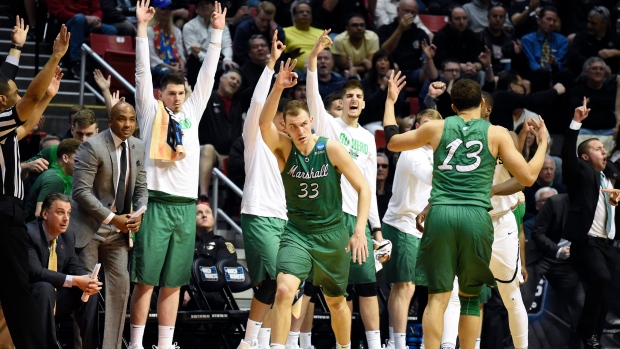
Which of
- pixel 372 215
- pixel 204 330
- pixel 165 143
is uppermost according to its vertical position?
pixel 165 143

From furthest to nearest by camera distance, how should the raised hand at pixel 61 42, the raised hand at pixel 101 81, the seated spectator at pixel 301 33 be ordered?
the seated spectator at pixel 301 33 → the raised hand at pixel 101 81 → the raised hand at pixel 61 42

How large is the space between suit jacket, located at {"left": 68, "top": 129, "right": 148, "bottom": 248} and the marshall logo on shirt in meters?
1.34

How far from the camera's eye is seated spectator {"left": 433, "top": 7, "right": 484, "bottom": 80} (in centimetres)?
1439

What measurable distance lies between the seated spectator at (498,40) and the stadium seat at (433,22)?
1.02 metres

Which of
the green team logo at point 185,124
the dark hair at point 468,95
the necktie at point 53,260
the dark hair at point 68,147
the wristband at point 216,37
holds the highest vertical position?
the wristband at point 216,37

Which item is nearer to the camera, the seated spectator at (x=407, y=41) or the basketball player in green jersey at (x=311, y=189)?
the basketball player in green jersey at (x=311, y=189)

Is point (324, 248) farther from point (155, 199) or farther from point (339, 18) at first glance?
point (339, 18)

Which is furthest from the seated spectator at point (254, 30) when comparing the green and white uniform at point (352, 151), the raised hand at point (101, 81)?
the green and white uniform at point (352, 151)

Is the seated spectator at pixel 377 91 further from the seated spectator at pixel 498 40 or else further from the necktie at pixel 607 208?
the necktie at pixel 607 208

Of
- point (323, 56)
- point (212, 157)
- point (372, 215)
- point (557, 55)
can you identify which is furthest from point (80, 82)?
point (557, 55)

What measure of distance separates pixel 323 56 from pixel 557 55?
420cm

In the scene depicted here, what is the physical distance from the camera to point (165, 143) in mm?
8523

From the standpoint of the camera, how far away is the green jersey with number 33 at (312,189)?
777cm

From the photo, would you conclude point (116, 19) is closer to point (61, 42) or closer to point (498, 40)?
point (498, 40)
